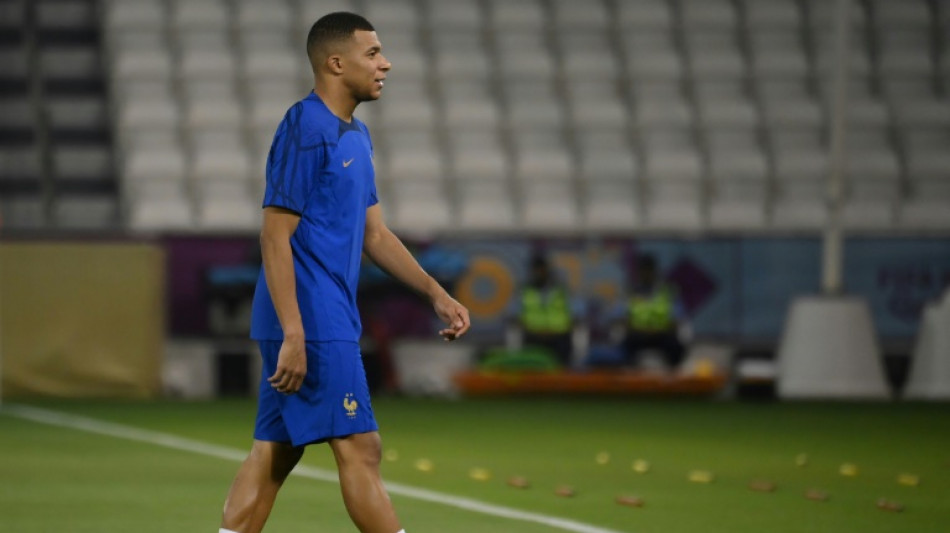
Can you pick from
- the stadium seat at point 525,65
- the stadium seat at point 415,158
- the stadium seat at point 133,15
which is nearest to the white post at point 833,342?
the stadium seat at point 415,158

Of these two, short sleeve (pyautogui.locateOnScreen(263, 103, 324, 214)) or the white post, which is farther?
the white post

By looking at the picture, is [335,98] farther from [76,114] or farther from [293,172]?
[76,114]

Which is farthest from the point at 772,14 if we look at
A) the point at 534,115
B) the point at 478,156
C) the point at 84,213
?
the point at 84,213

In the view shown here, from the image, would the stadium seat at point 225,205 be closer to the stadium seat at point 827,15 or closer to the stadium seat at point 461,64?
the stadium seat at point 461,64

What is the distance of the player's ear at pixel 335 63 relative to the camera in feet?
18.8

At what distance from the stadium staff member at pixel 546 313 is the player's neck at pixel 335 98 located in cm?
1374

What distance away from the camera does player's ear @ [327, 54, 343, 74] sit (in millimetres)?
5723

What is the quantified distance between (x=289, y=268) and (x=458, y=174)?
17485mm

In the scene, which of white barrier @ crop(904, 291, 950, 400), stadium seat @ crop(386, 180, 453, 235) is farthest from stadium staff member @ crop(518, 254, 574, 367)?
white barrier @ crop(904, 291, 950, 400)

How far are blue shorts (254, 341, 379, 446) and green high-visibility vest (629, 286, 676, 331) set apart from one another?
13.9 meters

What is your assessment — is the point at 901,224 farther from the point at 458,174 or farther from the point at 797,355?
the point at 458,174

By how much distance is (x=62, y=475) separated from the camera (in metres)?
10.8

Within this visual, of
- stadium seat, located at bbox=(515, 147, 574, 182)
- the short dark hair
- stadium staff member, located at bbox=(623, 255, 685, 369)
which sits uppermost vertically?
the short dark hair

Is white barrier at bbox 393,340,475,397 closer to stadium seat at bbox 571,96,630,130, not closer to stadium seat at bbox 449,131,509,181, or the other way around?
stadium seat at bbox 449,131,509,181
